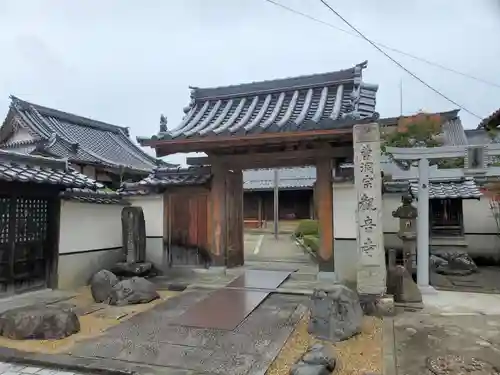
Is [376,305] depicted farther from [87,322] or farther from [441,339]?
[87,322]

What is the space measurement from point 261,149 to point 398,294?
454 cm

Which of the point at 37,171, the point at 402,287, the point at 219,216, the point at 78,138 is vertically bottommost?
the point at 402,287

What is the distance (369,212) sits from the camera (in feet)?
21.2

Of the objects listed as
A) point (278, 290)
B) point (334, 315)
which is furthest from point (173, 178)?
point (334, 315)

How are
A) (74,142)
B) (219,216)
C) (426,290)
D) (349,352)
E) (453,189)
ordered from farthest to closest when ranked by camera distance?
(74,142), (453,189), (219,216), (426,290), (349,352)

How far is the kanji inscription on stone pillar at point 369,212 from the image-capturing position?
6.32m

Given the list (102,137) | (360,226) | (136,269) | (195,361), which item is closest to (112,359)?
(195,361)

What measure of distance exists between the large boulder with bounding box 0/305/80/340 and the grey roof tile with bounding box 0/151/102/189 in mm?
2472

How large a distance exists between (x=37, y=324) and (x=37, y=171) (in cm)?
353

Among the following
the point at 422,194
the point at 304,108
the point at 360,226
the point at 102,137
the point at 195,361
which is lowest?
the point at 195,361

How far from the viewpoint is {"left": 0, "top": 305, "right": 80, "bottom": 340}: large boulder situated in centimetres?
504

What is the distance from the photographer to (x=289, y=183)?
2806cm

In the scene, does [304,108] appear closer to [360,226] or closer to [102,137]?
[360,226]

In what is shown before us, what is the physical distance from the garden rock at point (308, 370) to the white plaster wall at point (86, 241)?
20.1 ft
